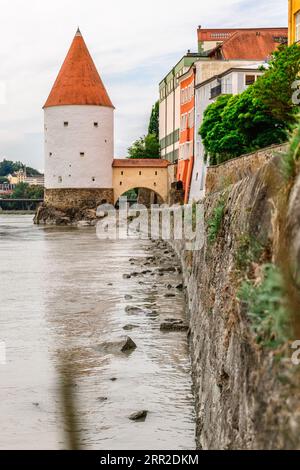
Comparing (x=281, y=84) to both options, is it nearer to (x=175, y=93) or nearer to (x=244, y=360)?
(x=244, y=360)

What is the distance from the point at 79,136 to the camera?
52.4 m

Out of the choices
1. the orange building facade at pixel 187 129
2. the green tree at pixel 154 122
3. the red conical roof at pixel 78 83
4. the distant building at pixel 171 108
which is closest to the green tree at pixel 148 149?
the distant building at pixel 171 108

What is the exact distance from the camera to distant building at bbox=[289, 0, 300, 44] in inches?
673

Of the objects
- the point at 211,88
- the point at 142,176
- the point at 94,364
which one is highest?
the point at 211,88

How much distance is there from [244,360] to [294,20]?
49.9ft

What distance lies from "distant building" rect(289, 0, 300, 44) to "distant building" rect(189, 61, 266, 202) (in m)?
13.1

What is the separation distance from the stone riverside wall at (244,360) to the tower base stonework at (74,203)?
46.3m

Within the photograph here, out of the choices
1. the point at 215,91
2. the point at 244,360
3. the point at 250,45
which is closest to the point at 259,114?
the point at 215,91

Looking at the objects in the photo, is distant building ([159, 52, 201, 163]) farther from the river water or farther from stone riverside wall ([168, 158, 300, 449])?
stone riverside wall ([168, 158, 300, 449])

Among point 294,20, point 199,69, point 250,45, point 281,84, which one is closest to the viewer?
point 281,84

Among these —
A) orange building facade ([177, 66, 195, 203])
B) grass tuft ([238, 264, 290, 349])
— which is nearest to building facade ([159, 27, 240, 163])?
orange building facade ([177, 66, 195, 203])
